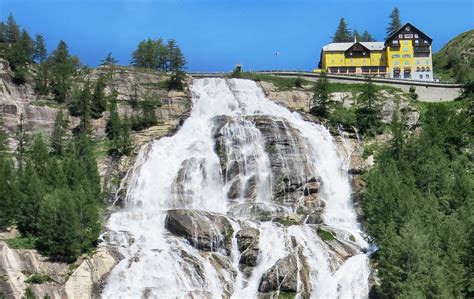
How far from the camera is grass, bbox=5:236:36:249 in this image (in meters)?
54.1

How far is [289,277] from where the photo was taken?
53.3 m

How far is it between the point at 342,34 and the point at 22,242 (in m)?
115

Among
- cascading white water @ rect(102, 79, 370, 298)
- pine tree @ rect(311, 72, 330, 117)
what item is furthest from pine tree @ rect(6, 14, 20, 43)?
pine tree @ rect(311, 72, 330, 117)

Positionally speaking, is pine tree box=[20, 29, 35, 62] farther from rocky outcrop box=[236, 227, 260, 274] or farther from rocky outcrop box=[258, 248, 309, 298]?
rocky outcrop box=[258, 248, 309, 298]

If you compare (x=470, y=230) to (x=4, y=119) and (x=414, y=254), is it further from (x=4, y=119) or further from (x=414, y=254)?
(x=4, y=119)

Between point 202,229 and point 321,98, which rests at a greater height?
point 321,98

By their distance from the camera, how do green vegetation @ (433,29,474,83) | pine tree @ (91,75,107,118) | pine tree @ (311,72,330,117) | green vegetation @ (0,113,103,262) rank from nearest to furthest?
green vegetation @ (0,113,103,262) → pine tree @ (91,75,107,118) → pine tree @ (311,72,330,117) → green vegetation @ (433,29,474,83)

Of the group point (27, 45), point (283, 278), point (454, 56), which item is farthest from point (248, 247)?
point (454, 56)

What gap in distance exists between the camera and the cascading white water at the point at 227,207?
53938 mm

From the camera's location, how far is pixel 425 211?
58844 mm

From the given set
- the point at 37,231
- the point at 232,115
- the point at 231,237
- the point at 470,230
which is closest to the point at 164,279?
the point at 231,237

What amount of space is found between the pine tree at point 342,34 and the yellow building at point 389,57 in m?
28.2

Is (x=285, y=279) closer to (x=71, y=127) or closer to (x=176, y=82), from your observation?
(x=71, y=127)

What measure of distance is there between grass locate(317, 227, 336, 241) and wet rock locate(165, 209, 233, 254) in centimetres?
868
